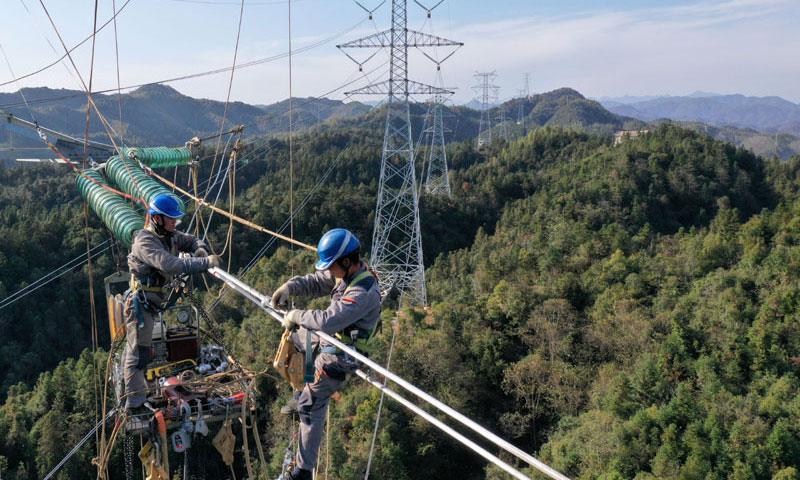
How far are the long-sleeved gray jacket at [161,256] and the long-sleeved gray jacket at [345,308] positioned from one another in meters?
1.44

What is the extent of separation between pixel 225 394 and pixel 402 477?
14978mm

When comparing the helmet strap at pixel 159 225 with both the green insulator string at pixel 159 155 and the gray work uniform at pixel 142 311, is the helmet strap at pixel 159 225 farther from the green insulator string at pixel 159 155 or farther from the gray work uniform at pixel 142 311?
the green insulator string at pixel 159 155

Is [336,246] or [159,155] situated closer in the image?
[336,246]

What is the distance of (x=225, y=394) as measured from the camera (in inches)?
256

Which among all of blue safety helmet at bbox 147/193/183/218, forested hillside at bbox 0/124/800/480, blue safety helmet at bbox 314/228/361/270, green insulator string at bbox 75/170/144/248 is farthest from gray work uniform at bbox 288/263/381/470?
forested hillside at bbox 0/124/800/480

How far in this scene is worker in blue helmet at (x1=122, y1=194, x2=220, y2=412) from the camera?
19.3 feet

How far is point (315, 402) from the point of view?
4504mm

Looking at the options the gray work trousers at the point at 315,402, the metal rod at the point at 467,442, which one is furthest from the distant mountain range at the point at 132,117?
the metal rod at the point at 467,442

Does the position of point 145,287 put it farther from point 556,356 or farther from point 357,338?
point 556,356

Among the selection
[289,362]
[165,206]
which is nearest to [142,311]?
[165,206]

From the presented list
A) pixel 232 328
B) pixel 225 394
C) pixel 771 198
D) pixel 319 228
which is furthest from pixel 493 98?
pixel 225 394

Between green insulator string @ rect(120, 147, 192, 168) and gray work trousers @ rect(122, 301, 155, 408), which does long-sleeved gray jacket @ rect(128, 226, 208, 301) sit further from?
green insulator string @ rect(120, 147, 192, 168)

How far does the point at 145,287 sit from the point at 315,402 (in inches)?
106

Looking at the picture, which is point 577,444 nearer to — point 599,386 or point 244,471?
point 599,386
